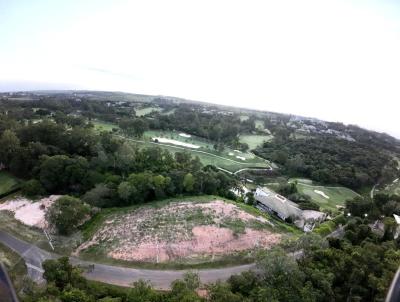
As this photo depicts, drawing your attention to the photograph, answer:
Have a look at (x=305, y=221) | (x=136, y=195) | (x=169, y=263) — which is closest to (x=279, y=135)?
(x=305, y=221)

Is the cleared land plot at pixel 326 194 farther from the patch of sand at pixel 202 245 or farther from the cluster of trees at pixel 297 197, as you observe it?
the patch of sand at pixel 202 245

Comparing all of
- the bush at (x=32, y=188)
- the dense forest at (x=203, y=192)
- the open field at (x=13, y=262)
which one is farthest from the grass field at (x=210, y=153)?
the open field at (x=13, y=262)

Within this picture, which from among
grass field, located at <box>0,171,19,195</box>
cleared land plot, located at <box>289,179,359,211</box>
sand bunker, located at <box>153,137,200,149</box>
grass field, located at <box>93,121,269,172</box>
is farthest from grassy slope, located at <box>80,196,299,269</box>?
sand bunker, located at <box>153,137,200,149</box>

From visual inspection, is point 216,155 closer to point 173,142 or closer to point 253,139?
point 173,142

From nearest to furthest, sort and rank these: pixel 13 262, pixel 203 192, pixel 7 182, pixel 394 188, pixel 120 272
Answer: pixel 120 272 → pixel 13 262 → pixel 7 182 → pixel 203 192 → pixel 394 188

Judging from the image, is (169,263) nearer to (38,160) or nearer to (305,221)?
(305,221)

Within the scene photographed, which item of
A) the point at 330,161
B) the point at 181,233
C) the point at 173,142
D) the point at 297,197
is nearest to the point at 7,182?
the point at 181,233

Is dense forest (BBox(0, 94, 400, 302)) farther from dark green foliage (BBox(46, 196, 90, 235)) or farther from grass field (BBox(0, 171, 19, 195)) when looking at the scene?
grass field (BBox(0, 171, 19, 195))
